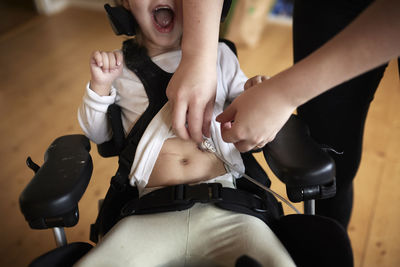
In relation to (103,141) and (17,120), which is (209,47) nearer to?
(103,141)

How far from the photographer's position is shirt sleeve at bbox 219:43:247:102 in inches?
40.2

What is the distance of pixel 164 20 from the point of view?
99cm

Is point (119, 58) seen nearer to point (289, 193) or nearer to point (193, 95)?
point (193, 95)

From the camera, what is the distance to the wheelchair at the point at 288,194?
0.72 metres

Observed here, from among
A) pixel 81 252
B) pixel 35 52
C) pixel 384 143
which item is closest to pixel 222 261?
pixel 81 252

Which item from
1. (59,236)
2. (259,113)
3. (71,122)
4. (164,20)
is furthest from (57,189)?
(71,122)

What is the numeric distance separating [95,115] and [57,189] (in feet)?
0.91

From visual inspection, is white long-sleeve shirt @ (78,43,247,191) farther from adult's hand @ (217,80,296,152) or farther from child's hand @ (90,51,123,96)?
adult's hand @ (217,80,296,152)

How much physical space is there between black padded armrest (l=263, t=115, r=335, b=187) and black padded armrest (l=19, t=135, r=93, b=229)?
38 cm

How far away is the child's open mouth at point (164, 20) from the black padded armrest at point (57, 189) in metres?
0.36

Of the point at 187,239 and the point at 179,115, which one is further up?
the point at 179,115

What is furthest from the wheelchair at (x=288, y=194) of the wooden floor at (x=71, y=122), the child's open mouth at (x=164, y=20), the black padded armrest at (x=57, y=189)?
the wooden floor at (x=71, y=122)

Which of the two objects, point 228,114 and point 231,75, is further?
point 231,75

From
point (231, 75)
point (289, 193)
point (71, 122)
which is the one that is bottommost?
point (71, 122)
